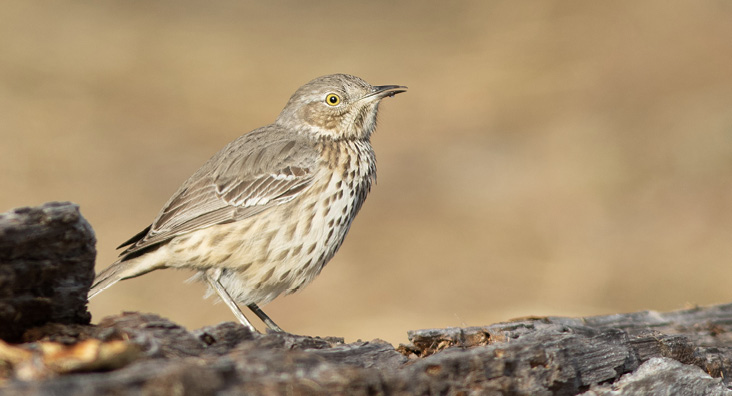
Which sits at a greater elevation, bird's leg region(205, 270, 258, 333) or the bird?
the bird

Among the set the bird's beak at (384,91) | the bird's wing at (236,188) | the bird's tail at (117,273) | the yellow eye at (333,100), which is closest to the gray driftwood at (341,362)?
the bird's wing at (236,188)

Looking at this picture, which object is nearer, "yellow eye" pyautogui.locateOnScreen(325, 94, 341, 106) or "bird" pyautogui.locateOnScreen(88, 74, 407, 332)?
"bird" pyautogui.locateOnScreen(88, 74, 407, 332)

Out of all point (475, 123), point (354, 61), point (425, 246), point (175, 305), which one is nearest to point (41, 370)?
point (175, 305)

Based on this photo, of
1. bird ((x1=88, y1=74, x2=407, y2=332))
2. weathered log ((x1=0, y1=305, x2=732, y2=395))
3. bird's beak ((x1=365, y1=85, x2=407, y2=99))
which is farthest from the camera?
bird's beak ((x1=365, y1=85, x2=407, y2=99))

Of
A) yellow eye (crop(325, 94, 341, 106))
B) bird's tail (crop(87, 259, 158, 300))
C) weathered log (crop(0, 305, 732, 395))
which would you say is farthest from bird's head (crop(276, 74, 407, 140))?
weathered log (crop(0, 305, 732, 395))

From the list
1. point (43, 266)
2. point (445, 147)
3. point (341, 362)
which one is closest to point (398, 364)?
point (341, 362)

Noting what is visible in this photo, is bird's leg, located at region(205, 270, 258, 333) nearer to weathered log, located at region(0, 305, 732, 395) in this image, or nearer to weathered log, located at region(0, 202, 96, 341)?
weathered log, located at region(0, 305, 732, 395)

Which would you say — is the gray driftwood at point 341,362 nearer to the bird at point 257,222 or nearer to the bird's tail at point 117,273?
the bird at point 257,222
